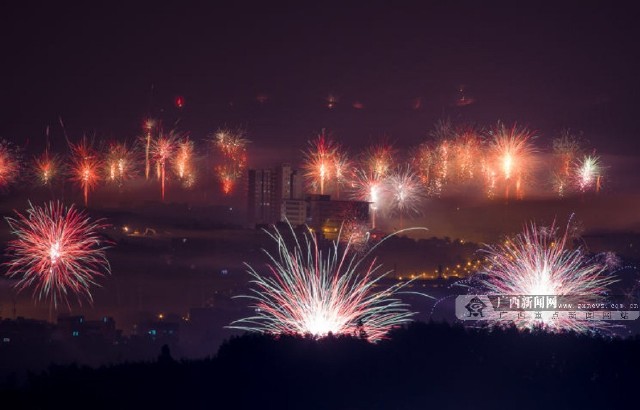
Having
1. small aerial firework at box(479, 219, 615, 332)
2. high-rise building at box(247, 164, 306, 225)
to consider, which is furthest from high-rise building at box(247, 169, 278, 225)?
small aerial firework at box(479, 219, 615, 332)

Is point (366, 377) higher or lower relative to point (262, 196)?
lower

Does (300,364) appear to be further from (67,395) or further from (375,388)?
(67,395)

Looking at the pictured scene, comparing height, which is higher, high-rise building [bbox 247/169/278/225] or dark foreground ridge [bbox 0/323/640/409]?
high-rise building [bbox 247/169/278/225]

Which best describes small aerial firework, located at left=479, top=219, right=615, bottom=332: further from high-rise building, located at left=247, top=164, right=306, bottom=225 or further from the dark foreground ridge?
high-rise building, located at left=247, top=164, right=306, bottom=225

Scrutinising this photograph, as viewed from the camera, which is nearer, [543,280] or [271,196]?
[543,280]

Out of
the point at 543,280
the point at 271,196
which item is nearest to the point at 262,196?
the point at 271,196

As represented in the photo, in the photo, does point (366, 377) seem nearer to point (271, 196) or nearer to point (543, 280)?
point (543, 280)

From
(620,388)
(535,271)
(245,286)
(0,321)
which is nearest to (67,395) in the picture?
(620,388)

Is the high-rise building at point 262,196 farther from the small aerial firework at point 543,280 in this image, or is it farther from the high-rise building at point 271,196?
the small aerial firework at point 543,280

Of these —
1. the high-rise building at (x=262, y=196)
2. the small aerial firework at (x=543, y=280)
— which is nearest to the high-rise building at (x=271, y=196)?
the high-rise building at (x=262, y=196)

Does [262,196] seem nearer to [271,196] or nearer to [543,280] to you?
[271,196]
